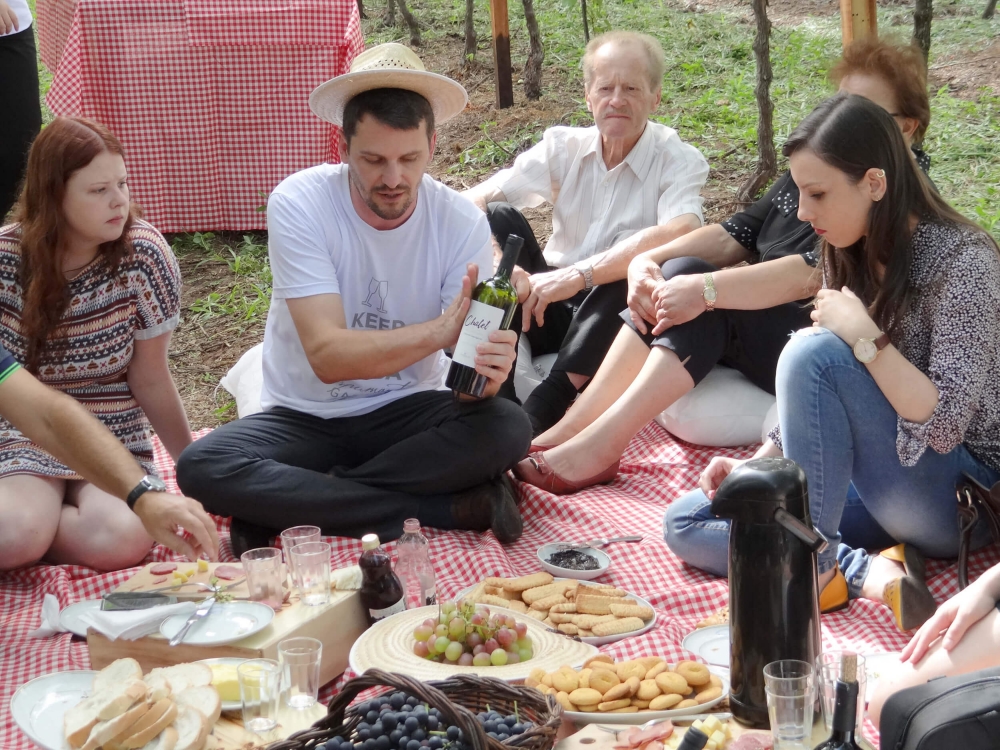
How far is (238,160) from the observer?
622 centimetres

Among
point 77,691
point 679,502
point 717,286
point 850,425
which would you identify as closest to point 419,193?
point 717,286

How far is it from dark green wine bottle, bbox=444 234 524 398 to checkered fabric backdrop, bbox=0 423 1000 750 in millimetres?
474

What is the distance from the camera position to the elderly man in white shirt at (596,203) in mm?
4230

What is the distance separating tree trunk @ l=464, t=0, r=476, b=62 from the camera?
844 centimetres

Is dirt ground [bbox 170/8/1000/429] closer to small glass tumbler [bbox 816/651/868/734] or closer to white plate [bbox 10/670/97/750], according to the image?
white plate [bbox 10/670/97/750]

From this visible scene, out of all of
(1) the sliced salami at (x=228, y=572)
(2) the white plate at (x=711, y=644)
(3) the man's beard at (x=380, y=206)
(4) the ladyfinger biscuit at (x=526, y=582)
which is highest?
(3) the man's beard at (x=380, y=206)

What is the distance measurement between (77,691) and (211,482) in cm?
118

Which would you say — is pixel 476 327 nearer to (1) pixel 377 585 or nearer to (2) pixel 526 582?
(2) pixel 526 582

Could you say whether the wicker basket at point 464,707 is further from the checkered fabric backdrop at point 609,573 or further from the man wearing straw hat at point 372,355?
the man wearing straw hat at point 372,355

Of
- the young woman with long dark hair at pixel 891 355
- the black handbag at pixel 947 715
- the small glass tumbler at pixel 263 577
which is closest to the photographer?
the black handbag at pixel 947 715

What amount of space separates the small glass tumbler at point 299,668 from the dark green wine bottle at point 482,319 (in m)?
1.31

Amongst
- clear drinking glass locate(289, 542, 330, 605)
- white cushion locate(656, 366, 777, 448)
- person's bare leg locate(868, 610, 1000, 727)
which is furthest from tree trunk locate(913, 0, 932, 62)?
clear drinking glass locate(289, 542, 330, 605)

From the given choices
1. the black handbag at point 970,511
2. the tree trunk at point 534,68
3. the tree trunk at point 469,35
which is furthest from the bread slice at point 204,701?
the tree trunk at point 469,35

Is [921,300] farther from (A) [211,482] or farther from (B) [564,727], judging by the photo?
(A) [211,482]
